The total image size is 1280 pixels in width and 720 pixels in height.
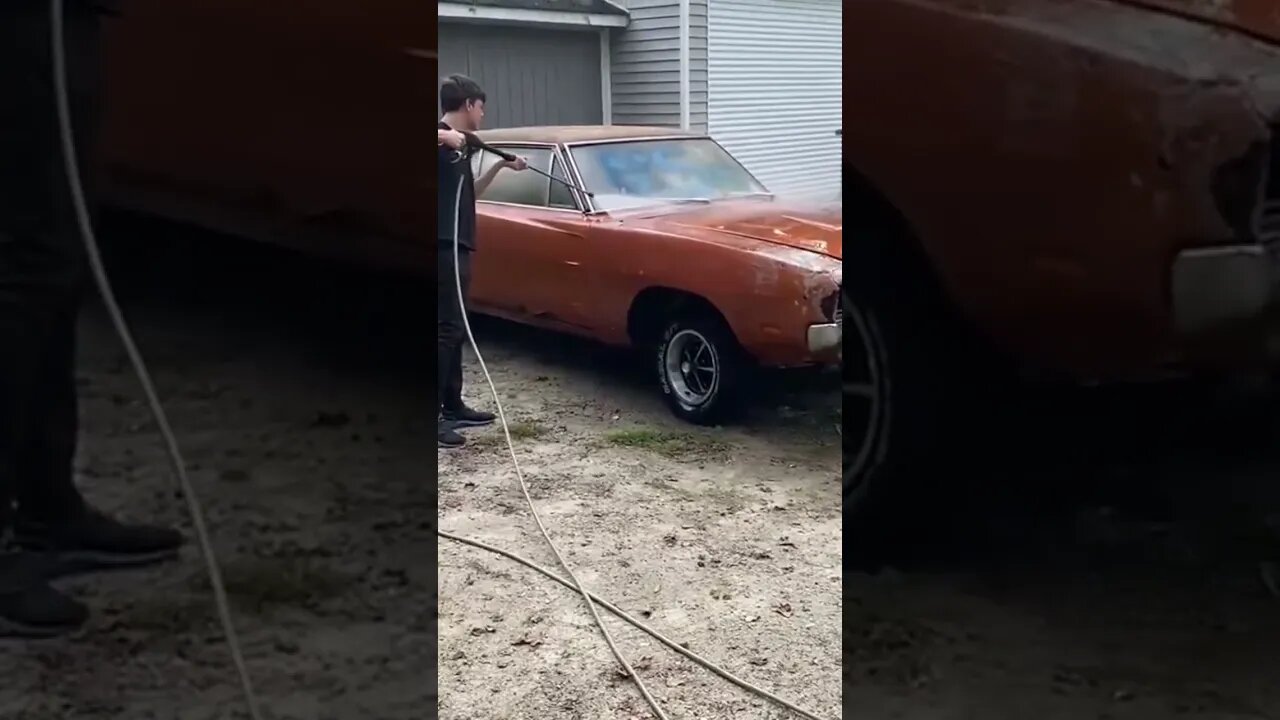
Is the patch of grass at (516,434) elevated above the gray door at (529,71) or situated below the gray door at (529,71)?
below

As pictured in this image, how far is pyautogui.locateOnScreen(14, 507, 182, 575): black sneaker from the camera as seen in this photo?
1.64 metres

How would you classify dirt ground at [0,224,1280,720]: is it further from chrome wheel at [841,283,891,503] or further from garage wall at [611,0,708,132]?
garage wall at [611,0,708,132]

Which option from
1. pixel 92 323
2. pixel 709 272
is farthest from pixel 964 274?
pixel 709 272

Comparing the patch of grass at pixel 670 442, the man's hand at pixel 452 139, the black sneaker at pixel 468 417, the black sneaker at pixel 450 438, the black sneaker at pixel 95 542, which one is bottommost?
the patch of grass at pixel 670 442

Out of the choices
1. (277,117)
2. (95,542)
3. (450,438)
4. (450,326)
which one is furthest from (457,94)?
(95,542)

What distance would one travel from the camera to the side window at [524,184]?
4.00 metres

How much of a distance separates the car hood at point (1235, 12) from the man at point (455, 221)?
2060 millimetres

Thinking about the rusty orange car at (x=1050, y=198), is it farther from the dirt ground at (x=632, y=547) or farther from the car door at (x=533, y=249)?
the car door at (x=533, y=249)

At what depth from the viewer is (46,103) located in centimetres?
155

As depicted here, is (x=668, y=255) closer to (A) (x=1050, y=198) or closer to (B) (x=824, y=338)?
(B) (x=824, y=338)

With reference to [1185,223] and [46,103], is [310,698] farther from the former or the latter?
[1185,223]

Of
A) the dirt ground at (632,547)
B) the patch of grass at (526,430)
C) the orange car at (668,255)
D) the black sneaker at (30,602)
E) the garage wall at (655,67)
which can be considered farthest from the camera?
the patch of grass at (526,430)

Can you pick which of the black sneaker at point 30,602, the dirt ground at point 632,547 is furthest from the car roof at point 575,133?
the black sneaker at point 30,602

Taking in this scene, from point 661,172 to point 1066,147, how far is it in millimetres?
2381
